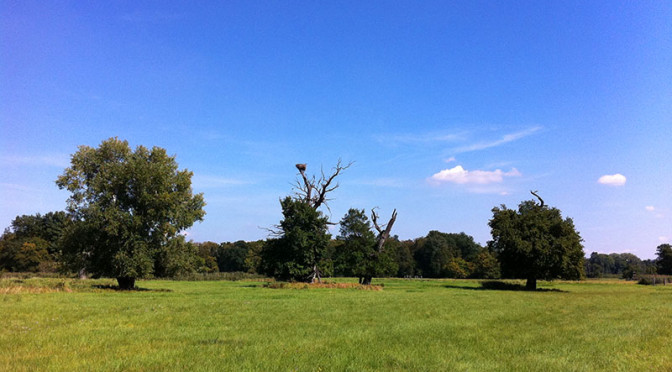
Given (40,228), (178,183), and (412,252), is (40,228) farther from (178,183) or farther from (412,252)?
(412,252)

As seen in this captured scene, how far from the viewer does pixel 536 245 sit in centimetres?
5066

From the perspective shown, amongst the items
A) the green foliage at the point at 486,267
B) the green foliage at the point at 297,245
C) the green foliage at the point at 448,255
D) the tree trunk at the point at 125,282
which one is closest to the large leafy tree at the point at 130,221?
the tree trunk at the point at 125,282

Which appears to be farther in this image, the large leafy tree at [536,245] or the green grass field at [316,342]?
the large leafy tree at [536,245]

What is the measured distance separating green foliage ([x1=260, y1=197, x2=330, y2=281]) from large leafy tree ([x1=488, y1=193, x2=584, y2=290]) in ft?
77.7

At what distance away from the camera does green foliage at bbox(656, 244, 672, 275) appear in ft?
414

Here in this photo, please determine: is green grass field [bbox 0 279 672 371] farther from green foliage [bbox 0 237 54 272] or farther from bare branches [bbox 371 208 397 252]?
green foliage [bbox 0 237 54 272]

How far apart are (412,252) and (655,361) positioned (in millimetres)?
151602

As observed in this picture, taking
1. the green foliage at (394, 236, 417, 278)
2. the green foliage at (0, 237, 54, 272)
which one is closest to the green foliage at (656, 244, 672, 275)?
the green foliage at (394, 236, 417, 278)

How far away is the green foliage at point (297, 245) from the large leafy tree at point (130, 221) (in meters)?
12.5

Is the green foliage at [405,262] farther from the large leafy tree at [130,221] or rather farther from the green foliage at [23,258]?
the large leafy tree at [130,221]

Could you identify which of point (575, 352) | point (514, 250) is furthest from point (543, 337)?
point (514, 250)

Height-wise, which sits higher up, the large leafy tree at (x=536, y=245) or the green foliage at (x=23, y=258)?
the large leafy tree at (x=536, y=245)

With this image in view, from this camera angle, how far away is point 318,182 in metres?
56.8

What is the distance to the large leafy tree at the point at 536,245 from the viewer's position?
50.8 metres
